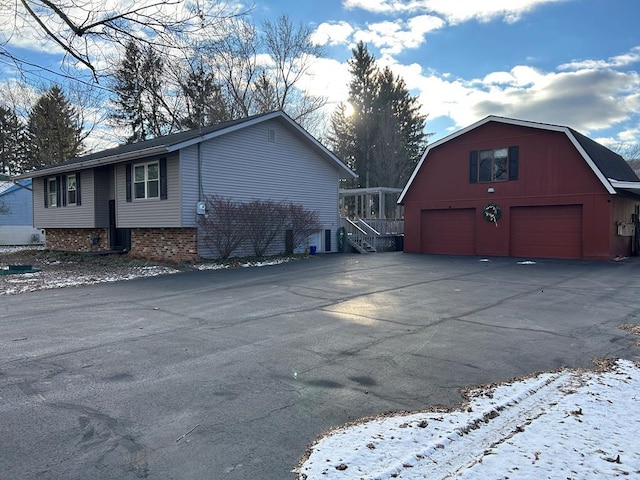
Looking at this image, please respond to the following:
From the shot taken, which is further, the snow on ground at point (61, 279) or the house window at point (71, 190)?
the house window at point (71, 190)

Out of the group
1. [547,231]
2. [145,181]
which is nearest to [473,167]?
[547,231]

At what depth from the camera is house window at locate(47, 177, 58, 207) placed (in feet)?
68.8

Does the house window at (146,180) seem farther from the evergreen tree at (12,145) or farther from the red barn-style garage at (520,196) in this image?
the evergreen tree at (12,145)

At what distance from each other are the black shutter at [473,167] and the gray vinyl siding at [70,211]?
52.4 ft

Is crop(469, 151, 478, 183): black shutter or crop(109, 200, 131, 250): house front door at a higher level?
crop(469, 151, 478, 183): black shutter

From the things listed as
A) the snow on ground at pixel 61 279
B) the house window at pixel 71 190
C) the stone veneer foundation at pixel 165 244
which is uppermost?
the house window at pixel 71 190

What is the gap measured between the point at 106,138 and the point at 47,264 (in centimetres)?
1933

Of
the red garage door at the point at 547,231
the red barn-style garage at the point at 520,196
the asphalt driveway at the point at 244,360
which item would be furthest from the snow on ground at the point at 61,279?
the red garage door at the point at 547,231

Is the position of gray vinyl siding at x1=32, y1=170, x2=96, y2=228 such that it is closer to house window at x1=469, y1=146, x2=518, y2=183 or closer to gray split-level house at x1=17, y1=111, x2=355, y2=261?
gray split-level house at x1=17, y1=111, x2=355, y2=261

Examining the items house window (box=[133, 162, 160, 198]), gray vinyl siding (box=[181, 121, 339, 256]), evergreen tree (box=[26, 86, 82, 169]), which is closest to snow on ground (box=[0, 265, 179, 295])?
gray vinyl siding (box=[181, 121, 339, 256])

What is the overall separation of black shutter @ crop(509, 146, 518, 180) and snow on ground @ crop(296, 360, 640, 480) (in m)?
15.6

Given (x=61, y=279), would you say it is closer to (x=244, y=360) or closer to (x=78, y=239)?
(x=244, y=360)

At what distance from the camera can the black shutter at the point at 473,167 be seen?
757 inches

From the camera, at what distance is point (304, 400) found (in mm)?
3709
